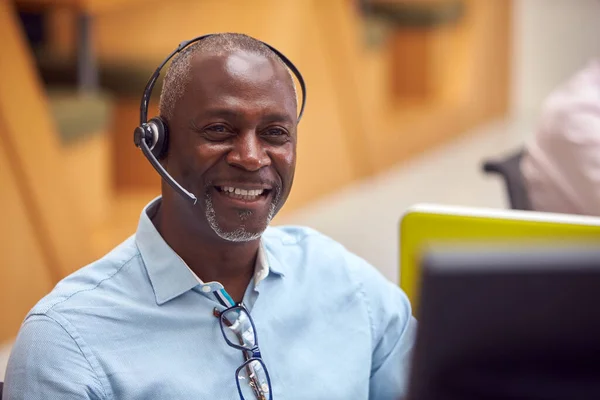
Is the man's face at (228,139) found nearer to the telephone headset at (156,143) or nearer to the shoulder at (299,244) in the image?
the telephone headset at (156,143)

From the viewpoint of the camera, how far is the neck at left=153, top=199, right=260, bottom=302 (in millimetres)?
1327

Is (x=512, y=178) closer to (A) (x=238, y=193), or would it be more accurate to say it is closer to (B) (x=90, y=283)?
(A) (x=238, y=193)

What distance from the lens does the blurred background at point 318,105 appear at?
3.22 meters

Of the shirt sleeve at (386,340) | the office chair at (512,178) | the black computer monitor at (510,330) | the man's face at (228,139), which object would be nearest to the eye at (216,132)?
the man's face at (228,139)

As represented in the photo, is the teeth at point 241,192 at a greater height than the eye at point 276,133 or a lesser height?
lesser

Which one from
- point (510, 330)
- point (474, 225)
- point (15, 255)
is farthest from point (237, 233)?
point (15, 255)

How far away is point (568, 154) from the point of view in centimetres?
244

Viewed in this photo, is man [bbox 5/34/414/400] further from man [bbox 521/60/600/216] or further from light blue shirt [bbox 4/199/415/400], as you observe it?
man [bbox 521/60/600/216]

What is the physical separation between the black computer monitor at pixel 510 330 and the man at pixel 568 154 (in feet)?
5.70

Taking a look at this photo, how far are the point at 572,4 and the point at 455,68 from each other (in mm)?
1292

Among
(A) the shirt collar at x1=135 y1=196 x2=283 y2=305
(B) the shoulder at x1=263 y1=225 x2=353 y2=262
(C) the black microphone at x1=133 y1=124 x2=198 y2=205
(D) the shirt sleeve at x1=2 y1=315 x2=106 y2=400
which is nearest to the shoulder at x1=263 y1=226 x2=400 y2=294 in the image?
(B) the shoulder at x1=263 y1=225 x2=353 y2=262

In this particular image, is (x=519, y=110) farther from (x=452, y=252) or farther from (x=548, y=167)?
(x=452, y=252)

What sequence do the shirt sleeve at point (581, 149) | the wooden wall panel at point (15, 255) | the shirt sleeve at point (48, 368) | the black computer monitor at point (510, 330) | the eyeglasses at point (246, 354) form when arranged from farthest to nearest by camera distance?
the wooden wall panel at point (15, 255)
the shirt sleeve at point (581, 149)
the eyeglasses at point (246, 354)
the shirt sleeve at point (48, 368)
the black computer monitor at point (510, 330)

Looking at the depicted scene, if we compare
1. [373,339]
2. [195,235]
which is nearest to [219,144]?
[195,235]
